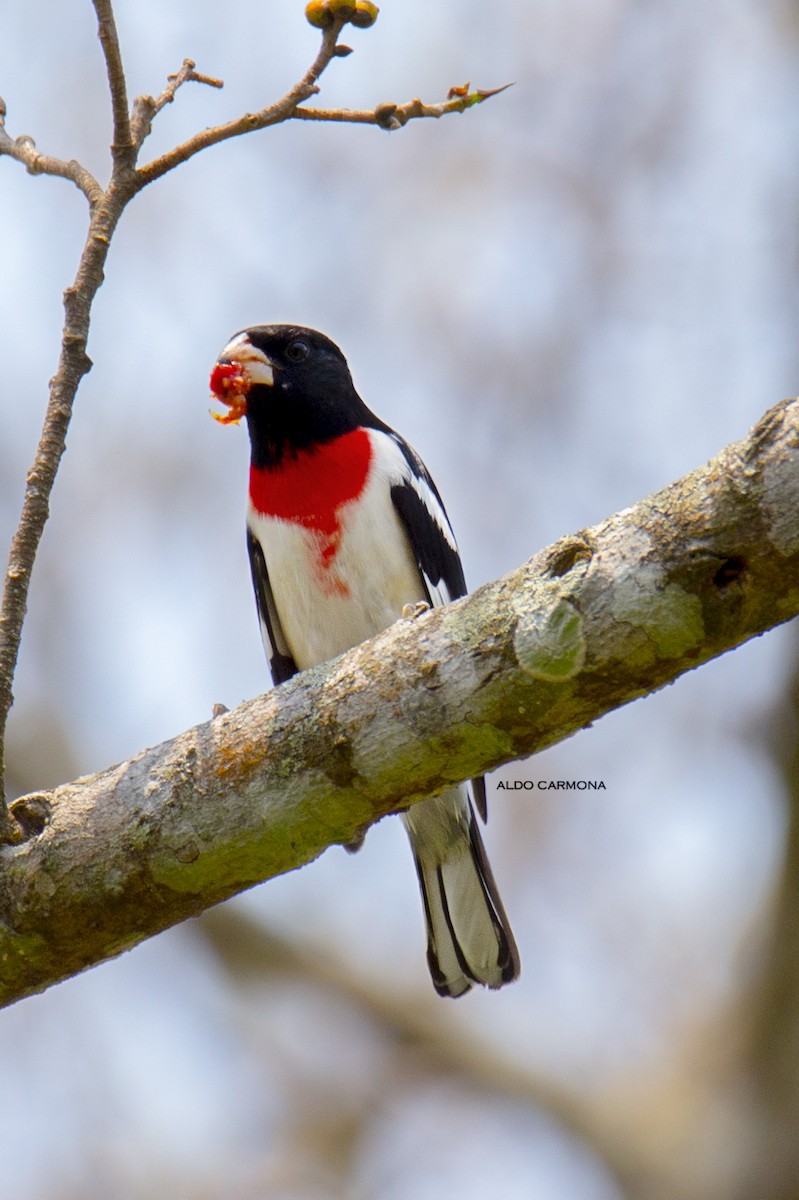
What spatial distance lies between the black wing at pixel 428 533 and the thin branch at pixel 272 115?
5.67 feet

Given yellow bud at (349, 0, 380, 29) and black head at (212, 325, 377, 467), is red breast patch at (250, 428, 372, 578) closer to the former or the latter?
black head at (212, 325, 377, 467)

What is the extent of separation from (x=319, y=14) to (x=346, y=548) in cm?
184

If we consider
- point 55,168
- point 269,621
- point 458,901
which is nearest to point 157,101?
point 55,168

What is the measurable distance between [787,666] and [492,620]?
302 centimetres

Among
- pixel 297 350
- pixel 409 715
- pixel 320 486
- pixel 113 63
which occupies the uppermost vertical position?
pixel 297 350

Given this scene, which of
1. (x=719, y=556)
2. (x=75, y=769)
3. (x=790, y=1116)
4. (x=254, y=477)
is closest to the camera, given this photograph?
(x=719, y=556)

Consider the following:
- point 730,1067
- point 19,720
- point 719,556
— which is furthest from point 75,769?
point 719,556

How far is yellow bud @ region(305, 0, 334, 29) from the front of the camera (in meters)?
2.56

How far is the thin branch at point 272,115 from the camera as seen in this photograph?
260cm

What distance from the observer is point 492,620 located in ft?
7.82

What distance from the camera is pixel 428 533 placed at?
14.1 ft

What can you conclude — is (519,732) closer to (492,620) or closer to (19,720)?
(492,620)

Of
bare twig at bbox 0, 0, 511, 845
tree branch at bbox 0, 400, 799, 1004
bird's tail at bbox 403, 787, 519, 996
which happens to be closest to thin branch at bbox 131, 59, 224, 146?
bare twig at bbox 0, 0, 511, 845

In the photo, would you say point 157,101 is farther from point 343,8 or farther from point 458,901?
point 458,901
